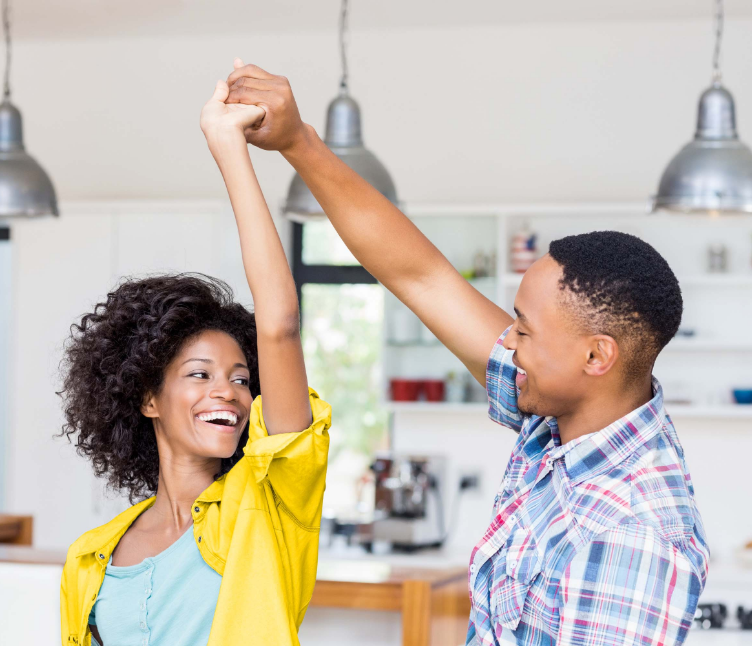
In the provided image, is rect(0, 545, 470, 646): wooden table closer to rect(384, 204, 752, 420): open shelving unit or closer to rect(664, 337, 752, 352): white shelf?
rect(384, 204, 752, 420): open shelving unit

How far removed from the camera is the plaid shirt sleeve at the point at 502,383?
1334 millimetres

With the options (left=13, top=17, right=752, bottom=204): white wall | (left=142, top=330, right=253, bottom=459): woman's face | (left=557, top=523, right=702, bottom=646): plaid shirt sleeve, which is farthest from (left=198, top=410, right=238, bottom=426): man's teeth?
(left=13, top=17, right=752, bottom=204): white wall

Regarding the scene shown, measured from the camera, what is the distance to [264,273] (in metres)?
1.17

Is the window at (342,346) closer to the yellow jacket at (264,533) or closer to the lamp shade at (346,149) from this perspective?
the lamp shade at (346,149)

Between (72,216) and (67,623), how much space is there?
3.40 meters

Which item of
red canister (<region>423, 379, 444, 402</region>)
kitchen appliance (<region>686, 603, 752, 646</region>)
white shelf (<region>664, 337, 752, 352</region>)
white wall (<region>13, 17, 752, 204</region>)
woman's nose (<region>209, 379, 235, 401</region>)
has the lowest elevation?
kitchen appliance (<region>686, 603, 752, 646</region>)

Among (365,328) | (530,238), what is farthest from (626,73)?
(365,328)

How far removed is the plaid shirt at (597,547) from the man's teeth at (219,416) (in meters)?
0.43

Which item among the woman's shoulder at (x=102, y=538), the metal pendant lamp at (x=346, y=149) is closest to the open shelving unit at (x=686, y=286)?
the metal pendant lamp at (x=346, y=149)

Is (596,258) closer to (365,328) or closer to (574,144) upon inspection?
(574,144)

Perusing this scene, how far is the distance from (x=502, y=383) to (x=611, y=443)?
0.25m

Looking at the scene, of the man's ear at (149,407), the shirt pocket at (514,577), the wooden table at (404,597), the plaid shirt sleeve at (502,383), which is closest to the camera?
the shirt pocket at (514,577)

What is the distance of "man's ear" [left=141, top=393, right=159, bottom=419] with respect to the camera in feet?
5.14

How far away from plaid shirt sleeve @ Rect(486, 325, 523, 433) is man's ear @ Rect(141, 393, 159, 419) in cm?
55
